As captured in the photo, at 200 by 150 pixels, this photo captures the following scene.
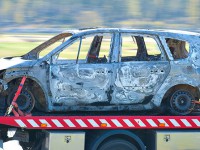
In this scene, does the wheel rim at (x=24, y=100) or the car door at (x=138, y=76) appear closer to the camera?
the wheel rim at (x=24, y=100)

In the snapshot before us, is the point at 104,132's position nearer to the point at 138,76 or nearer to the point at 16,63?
the point at 138,76

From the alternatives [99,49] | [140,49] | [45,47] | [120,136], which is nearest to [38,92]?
[45,47]

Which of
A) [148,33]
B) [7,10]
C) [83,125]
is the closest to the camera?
[83,125]

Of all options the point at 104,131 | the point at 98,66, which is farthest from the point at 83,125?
the point at 98,66

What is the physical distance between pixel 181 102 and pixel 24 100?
2.67 m

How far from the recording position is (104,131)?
991 centimetres

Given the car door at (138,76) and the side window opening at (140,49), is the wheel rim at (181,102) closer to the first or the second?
the car door at (138,76)

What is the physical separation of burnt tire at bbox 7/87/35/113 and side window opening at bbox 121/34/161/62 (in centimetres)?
169

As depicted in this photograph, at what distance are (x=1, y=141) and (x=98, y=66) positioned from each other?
202 centimetres

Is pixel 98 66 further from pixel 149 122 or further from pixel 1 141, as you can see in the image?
pixel 1 141

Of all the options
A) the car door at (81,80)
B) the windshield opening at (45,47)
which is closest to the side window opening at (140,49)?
the car door at (81,80)

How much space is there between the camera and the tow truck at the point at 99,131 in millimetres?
9625

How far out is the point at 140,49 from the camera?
10781 millimetres

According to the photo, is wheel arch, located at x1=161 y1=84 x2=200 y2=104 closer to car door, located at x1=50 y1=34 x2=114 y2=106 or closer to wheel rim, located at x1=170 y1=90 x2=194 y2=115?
wheel rim, located at x1=170 y1=90 x2=194 y2=115
